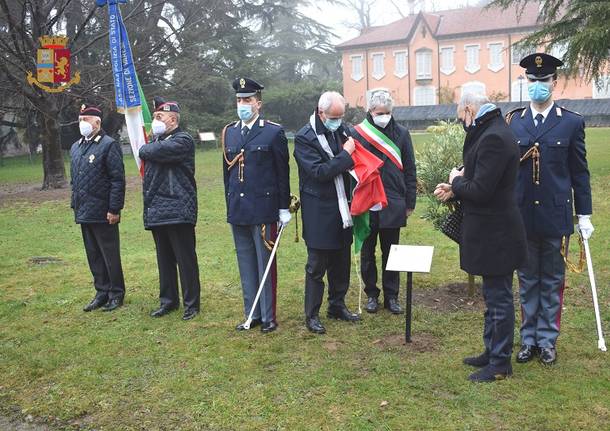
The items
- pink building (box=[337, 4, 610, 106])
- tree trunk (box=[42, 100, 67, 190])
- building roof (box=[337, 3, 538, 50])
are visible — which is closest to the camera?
tree trunk (box=[42, 100, 67, 190])

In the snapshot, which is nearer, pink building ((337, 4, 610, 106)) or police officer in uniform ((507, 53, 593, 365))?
police officer in uniform ((507, 53, 593, 365))

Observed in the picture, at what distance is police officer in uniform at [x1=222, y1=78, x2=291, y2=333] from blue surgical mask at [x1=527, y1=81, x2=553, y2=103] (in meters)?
2.04

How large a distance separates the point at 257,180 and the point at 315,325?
51.4 inches

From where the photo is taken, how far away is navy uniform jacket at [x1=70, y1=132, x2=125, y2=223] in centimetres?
647

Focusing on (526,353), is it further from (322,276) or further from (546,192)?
(322,276)

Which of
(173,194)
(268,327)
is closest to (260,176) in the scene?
(173,194)

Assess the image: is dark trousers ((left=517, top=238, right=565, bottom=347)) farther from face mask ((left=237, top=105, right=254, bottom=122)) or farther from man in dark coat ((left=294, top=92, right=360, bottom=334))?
face mask ((left=237, top=105, right=254, bottom=122))

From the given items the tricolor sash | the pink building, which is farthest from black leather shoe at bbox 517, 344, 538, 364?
the pink building

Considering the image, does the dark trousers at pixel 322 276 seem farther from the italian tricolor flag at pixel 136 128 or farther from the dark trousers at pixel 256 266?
the italian tricolor flag at pixel 136 128

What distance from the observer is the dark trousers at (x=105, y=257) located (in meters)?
6.61

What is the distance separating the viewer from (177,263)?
6.46 m

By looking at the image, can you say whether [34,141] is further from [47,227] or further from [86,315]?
[86,315]

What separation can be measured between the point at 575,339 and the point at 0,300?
222 inches

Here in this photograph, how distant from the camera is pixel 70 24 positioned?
987 inches
